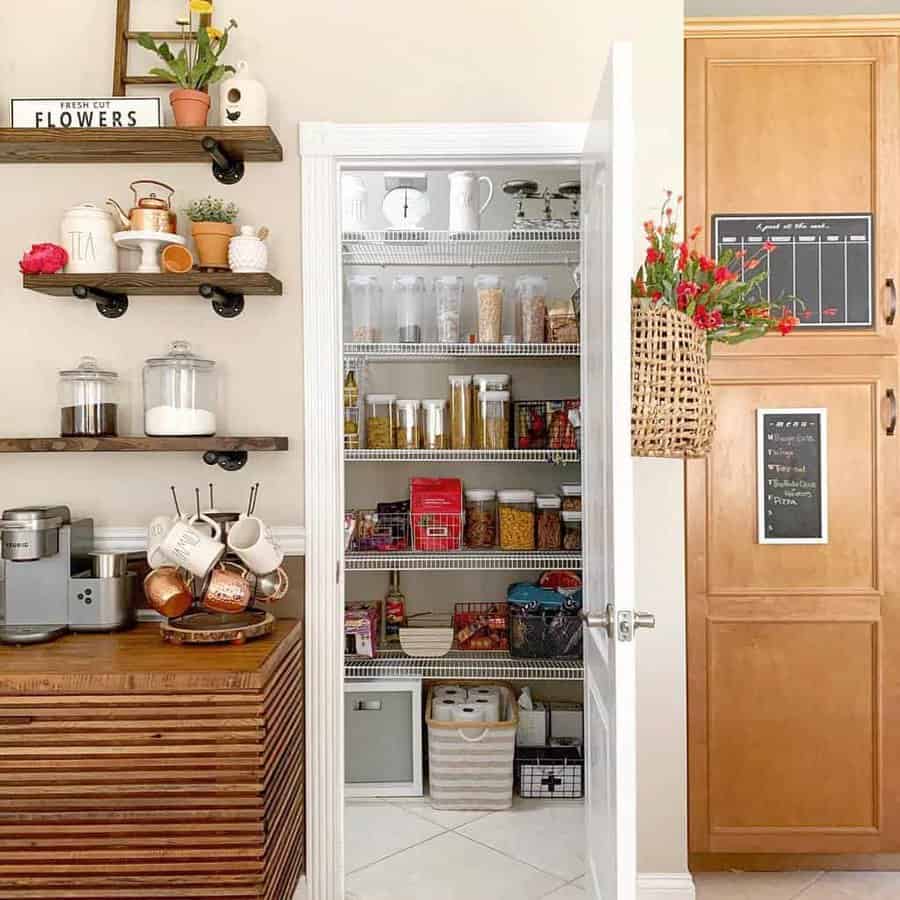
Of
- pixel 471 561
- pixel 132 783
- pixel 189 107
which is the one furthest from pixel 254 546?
pixel 471 561

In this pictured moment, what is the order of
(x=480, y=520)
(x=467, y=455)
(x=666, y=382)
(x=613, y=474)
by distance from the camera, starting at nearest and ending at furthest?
(x=613, y=474) < (x=666, y=382) < (x=467, y=455) < (x=480, y=520)

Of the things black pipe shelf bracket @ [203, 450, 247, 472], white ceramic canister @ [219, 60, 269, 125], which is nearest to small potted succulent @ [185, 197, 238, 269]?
white ceramic canister @ [219, 60, 269, 125]

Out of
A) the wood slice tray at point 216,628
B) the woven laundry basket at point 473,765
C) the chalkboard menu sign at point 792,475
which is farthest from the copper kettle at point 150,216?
the woven laundry basket at point 473,765

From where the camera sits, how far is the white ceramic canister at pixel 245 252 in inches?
87.4

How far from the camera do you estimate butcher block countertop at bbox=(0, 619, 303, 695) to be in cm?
183

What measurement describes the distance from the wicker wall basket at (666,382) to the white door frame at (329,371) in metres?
0.67

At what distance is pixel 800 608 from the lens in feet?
8.52

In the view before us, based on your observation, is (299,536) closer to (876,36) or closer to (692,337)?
(692,337)

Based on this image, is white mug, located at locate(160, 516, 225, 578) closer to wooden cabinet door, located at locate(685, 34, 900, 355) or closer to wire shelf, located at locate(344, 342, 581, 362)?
wire shelf, located at locate(344, 342, 581, 362)

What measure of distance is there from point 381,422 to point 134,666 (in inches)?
65.1

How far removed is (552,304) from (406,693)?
1.54m

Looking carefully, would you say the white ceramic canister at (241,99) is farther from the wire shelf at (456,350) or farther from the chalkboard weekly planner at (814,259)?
the chalkboard weekly planner at (814,259)

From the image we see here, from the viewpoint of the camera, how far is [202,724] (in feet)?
6.02

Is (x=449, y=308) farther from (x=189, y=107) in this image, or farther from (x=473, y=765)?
(x=473, y=765)
